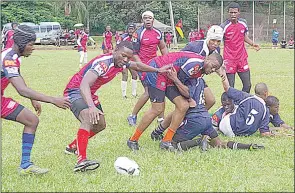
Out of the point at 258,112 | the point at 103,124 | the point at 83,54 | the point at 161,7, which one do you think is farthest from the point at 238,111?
the point at 161,7

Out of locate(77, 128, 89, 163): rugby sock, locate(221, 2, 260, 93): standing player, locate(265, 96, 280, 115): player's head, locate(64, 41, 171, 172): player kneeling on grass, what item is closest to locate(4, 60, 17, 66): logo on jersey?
locate(64, 41, 171, 172): player kneeling on grass

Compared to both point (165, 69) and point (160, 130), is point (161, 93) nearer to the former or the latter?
point (165, 69)

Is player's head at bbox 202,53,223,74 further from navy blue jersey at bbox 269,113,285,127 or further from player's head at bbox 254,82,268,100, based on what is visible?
navy blue jersey at bbox 269,113,285,127

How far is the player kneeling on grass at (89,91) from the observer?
5.70 metres

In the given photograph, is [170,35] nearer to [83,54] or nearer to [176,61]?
[83,54]

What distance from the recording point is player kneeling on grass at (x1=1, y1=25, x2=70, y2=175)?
5.48m

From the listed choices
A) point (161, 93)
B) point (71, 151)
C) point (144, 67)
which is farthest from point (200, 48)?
point (71, 151)

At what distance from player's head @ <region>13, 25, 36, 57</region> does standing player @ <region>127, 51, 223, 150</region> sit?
192 centimetres

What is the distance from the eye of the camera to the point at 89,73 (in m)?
5.86

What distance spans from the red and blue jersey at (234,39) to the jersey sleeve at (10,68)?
5148 mm

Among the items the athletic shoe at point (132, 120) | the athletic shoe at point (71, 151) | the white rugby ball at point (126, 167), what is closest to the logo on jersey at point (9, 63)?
the white rugby ball at point (126, 167)

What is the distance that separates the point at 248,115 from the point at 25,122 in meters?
3.33

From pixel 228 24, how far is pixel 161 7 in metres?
29.0

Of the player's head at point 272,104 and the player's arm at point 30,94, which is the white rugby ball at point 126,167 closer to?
the player's arm at point 30,94
